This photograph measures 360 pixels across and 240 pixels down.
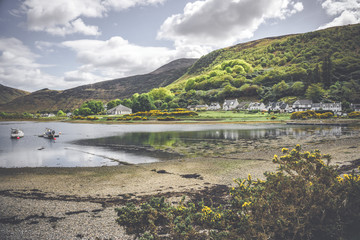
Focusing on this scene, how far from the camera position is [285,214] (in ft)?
15.7

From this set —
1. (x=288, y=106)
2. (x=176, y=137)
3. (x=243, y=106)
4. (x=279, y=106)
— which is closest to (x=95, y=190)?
(x=176, y=137)

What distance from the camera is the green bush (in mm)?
4531

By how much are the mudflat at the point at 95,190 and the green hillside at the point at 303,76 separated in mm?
78926

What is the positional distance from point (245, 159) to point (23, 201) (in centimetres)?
1335

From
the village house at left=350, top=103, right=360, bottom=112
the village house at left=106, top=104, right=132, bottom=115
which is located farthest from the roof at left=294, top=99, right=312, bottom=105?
the village house at left=106, top=104, right=132, bottom=115

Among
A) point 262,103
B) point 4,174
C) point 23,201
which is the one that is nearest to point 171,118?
point 262,103

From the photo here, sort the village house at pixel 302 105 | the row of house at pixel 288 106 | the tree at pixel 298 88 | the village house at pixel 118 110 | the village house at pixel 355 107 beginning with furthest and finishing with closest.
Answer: the village house at pixel 118 110
the tree at pixel 298 88
the village house at pixel 302 105
the row of house at pixel 288 106
the village house at pixel 355 107

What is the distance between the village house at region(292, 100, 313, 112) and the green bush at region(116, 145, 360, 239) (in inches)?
3375

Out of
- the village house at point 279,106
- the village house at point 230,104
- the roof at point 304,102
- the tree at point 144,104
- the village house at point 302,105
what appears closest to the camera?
the village house at point 302,105

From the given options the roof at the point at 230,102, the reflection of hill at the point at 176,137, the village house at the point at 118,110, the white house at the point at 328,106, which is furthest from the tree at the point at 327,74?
the village house at the point at 118,110

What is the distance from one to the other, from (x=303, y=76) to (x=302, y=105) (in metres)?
31.7

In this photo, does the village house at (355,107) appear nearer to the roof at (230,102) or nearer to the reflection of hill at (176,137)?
the roof at (230,102)

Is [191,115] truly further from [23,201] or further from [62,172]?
[23,201]

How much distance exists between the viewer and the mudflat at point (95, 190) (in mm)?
6117
